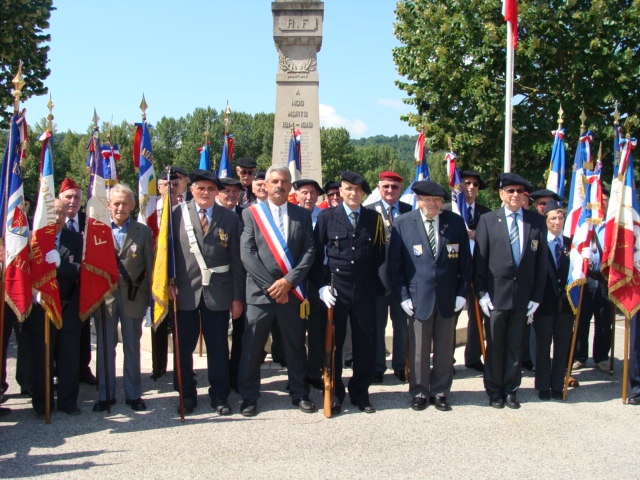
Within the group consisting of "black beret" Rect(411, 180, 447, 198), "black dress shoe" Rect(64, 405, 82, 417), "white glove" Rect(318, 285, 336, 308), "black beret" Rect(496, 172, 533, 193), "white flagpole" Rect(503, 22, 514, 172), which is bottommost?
"black dress shoe" Rect(64, 405, 82, 417)

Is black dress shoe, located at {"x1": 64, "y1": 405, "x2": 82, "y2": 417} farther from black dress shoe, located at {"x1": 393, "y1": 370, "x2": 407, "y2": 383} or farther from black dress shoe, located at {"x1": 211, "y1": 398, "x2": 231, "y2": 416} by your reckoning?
black dress shoe, located at {"x1": 393, "y1": 370, "x2": 407, "y2": 383}

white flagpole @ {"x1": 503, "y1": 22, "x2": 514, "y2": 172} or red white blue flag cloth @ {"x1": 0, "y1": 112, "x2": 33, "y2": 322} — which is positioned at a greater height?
white flagpole @ {"x1": 503, "y1": 22, "x2": 514, "y2": 172}

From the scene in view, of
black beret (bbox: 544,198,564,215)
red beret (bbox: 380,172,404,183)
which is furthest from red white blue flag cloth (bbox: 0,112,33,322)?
black beret (bbox: 544,198,564,215)

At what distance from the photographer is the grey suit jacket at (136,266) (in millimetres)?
4984

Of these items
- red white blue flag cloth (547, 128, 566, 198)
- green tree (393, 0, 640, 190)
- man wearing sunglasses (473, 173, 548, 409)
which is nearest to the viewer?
man wearing sunglasses (473, 173, 548, 409)

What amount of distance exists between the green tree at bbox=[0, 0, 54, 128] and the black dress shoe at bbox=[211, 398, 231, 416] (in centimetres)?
936

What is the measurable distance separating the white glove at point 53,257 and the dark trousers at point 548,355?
4381 mm

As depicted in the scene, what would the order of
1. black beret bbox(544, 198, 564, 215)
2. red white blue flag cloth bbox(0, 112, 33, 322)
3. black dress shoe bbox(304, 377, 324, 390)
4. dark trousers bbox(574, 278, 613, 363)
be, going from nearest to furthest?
1. red white blue flag cloth bbox(0, 112, 33, 322)
2. black dress shoe bbox(304, 377, 324, 390)
3. black beret bbox(544, 198, 564, 215)
4. dark trousers bbox(574, 278, 613, 363)

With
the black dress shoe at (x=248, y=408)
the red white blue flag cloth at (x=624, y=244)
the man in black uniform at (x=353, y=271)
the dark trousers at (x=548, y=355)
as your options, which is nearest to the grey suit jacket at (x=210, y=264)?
the man in black uniform at (x=353, y=271)

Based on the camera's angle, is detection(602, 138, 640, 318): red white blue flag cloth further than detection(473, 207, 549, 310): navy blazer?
Yes

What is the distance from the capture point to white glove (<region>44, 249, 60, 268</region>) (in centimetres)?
464

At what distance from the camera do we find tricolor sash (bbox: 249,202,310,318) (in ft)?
15.8

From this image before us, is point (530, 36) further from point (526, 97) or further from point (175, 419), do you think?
point (175, 419)

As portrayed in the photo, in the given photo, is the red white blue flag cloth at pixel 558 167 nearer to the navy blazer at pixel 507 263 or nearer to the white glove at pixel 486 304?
the navy blazer at pixel 507 263
